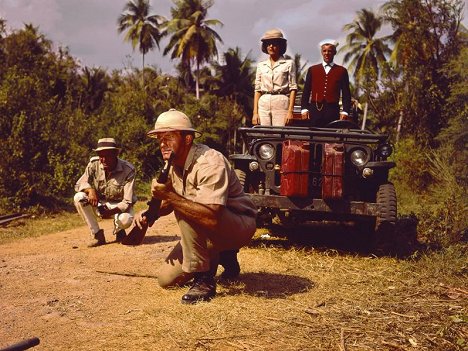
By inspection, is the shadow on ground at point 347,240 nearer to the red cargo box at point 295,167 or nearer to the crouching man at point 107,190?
the red cargo box at point 295,167

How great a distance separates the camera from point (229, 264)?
4621mm

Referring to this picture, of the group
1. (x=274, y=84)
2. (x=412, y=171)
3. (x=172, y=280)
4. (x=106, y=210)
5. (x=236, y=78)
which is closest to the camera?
(x=172, y=280)

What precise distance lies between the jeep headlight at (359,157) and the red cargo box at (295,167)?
0.56 m

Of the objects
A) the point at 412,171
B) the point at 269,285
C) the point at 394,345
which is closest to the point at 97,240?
the point at 269,285

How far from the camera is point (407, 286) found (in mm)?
4500

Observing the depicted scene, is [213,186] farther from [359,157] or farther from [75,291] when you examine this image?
[359,157]

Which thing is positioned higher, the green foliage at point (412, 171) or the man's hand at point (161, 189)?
the man's hand at point (161, 189)

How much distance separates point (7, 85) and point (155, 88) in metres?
25.6

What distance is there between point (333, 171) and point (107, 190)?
2.82m

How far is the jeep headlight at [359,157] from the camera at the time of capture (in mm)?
5648

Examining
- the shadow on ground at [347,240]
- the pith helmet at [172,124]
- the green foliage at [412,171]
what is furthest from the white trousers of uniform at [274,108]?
the green foliage at [412,171]

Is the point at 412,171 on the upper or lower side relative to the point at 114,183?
lower

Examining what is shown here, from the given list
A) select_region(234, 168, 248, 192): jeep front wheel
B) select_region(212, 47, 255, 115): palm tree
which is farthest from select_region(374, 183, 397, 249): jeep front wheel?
select_region(212, 47, 255, 115): palm tree

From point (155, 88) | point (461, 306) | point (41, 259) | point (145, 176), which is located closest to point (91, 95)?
point (155, 88)
